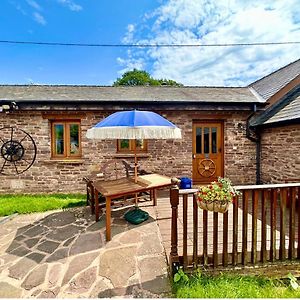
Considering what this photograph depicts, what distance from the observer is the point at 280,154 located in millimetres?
7398

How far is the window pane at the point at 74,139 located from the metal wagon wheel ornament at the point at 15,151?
1.36 meters

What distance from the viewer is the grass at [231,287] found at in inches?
105

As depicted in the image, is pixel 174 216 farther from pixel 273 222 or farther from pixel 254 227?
pixel 273 222

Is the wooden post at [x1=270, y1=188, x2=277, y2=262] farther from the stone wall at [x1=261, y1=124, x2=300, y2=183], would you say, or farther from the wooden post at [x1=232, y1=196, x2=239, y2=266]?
the stone wall at [x1=261, y1=124, x2=300, y2=183]

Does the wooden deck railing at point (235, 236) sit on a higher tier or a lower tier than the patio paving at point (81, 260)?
higher

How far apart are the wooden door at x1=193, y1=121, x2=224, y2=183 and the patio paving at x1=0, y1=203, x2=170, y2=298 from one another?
418 cm

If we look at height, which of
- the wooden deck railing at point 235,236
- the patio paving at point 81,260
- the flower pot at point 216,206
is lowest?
the patio paving at point 81,260

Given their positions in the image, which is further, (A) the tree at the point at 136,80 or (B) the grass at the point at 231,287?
(A) the tree at the point at 136,80

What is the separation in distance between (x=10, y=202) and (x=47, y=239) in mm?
3561

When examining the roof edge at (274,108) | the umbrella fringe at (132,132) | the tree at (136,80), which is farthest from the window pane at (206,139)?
the tree at (136,80)

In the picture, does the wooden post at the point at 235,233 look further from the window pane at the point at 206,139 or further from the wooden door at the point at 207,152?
the window pane at the point at 206,139

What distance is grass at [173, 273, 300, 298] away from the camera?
267cm

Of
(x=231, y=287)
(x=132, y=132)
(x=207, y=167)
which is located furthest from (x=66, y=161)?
(x=231, y=287)

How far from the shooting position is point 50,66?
16.4 m
